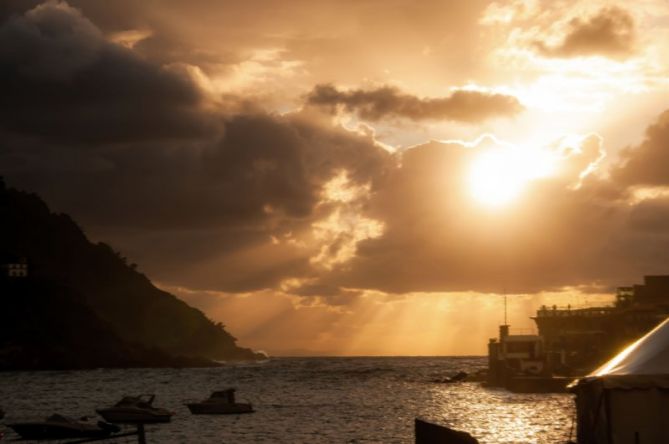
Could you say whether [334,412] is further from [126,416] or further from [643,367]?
[643,367]

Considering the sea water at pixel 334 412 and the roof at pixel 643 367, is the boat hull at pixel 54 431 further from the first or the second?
the roof at pixel 643 367

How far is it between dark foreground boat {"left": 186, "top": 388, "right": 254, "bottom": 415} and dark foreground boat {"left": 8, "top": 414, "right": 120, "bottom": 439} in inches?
1272

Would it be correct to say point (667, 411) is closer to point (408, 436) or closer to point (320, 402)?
point (408, 436)

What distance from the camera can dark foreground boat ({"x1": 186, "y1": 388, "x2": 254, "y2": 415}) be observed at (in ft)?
348

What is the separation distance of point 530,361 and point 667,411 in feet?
420

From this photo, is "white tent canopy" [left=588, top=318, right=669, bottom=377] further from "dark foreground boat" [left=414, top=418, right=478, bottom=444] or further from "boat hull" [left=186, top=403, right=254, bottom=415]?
"boat hull" [left=186, top=403, right=254, bottom=415]

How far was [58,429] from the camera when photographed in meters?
71.8

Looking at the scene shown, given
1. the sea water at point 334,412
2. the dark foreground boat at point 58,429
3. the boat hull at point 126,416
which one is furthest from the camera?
the boat hull at point 126,416

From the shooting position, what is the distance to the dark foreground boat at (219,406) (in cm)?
10594

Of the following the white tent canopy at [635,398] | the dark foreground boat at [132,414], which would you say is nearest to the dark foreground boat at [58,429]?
the dark foreground boat at [132,414]

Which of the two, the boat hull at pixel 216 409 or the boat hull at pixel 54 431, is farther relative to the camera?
the boat hull at pixel 216 409

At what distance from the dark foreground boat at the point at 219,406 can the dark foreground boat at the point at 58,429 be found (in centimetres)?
3230

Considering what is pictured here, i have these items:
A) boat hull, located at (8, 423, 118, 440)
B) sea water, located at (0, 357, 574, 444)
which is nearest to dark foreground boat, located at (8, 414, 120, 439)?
boat hull, located at (8, 423, 118, 440)

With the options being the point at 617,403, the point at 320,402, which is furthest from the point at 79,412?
the point at 617,403
